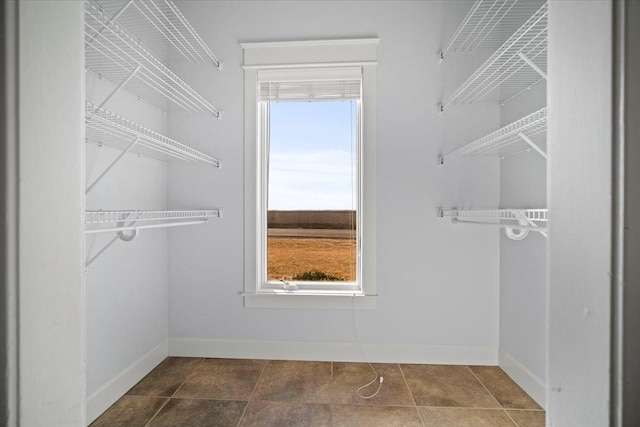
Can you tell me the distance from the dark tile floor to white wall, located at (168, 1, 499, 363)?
5.4 inches

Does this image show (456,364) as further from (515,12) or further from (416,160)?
(515,12)

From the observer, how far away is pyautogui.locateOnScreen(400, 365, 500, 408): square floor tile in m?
1.49

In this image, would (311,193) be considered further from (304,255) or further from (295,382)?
(295,382)

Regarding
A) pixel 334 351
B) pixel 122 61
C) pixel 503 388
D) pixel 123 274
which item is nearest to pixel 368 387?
pixel 334 351

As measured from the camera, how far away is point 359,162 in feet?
6.40

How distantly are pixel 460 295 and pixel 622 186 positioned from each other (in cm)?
169

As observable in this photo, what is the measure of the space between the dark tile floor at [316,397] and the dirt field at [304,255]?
0.59 metres

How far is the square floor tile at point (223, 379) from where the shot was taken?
1.54 meters

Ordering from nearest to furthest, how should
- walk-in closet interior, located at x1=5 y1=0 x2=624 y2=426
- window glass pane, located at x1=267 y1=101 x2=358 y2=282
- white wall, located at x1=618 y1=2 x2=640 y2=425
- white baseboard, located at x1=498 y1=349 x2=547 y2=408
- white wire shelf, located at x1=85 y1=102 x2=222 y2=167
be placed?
white wall, located at x1=618 y1=2 x2=640 y2=425, white wire shelf, located at x1=85 y1=102 x2=222 y2=167, white baseboard, located at x1=498 y1=349 x2=547 y2=408, walk-in closet interior, located at x1=5 y1=0 x2=624 y2=426, window glass pane, located at x1=267 y1=101 x2=358 y2=282

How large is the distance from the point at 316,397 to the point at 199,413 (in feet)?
1.89

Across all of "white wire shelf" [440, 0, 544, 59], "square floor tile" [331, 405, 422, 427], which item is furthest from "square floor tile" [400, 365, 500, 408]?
"white wire shelf" [440, 0, 544, 59]

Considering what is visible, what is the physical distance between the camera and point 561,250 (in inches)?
17.4

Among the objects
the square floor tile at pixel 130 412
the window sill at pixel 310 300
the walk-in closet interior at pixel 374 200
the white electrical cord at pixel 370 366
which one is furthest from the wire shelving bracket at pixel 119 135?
the white electrical cord at pixel 370 366

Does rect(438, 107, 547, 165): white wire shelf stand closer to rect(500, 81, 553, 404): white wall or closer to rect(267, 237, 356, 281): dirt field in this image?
rect(500, 81, 553, 404): white wall
